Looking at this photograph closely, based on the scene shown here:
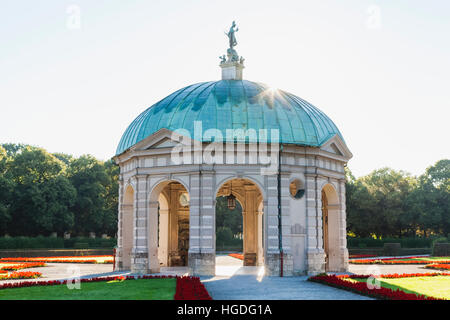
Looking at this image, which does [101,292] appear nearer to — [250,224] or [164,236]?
[164,236]

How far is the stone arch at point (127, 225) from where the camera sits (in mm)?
33844

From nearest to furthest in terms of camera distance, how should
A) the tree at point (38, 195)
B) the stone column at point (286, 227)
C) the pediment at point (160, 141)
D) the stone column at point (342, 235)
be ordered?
the stone column at point (286, 227) → the pediment at point (160, 141) → the stone column at point (342, 235) → the tree at point (38, 195)

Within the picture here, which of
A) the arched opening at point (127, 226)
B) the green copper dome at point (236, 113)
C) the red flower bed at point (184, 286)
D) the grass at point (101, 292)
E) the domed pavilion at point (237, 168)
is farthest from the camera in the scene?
the arched opening at point (127, 226)

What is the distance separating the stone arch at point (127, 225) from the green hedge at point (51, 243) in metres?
27.7

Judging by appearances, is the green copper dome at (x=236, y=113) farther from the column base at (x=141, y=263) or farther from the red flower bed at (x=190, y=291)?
the red flower bed at (x=190, y=291)

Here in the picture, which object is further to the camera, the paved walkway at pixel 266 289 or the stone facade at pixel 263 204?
the stone facade at pixel 263 204

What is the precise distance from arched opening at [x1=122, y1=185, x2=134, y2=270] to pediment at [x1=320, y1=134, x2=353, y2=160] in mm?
12924

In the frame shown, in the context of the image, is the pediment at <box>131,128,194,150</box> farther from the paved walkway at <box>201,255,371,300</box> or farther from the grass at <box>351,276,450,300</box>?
the grass at <box>351,276,450,300</box>

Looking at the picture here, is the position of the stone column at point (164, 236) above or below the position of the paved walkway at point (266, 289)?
above

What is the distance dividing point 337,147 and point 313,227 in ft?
18.7

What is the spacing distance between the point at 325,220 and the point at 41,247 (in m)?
36.4

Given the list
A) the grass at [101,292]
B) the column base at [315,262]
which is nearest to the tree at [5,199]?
the grass at [101,292]

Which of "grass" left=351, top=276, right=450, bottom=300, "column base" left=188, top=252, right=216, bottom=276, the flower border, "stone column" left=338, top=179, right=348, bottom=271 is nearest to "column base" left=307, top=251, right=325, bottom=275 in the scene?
"stone column" left=338, top=179, right=348, bottom=271
